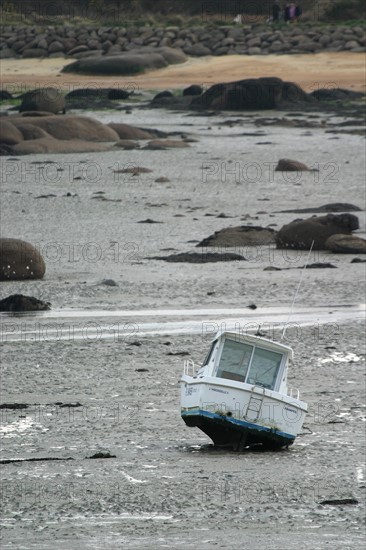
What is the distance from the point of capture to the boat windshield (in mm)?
15422

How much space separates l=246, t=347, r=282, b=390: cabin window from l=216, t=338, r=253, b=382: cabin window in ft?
0.24

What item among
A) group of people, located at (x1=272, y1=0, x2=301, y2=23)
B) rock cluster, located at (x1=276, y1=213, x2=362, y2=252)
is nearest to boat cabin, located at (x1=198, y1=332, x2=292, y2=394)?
rock cluster, located at (x1=276, y1=213, x2=362, y2=252)

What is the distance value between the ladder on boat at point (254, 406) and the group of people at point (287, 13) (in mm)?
62116

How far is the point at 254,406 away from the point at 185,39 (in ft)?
196

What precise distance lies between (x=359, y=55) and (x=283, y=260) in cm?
4157

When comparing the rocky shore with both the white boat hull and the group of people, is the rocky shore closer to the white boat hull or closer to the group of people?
the group of people

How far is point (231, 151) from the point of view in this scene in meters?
43.4

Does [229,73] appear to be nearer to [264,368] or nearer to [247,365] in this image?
[264,368]

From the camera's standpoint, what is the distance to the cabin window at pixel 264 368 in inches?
608

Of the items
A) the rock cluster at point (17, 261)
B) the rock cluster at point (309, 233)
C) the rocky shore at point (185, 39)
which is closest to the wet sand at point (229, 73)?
A: the rocky shore at point (185, 39)

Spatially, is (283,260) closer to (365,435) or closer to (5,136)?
(365,435)

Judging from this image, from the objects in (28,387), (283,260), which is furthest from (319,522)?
(283,260)

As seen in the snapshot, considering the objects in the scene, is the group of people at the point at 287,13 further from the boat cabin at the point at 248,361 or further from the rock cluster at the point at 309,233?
the boat cabin at the point at 248,361

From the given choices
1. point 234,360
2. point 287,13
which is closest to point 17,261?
point 234,360
